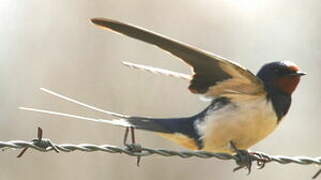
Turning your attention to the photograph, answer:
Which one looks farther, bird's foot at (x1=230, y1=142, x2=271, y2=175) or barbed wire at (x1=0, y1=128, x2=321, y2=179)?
Answer: bird's foot at (x1=230, y1=142, x2=271, y2=175)

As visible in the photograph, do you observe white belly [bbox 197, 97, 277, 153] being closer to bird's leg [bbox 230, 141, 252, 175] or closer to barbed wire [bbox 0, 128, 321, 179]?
bird's leg [bbox 230, 141, 252, 175]

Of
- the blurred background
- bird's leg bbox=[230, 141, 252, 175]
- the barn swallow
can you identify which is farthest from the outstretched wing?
the blurred background

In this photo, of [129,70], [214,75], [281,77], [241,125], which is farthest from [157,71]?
[129,70]

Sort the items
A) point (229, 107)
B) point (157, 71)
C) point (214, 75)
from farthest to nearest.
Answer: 1. point (229, 107)
2. point (214, 75)
3. point (157, 71)

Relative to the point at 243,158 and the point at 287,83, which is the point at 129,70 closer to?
the point at 287,83

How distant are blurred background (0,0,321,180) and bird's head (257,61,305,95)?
2567 millimetres

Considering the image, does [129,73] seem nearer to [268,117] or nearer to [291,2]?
[291,2]

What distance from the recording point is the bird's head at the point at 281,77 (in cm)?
286

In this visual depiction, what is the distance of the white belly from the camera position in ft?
9.00

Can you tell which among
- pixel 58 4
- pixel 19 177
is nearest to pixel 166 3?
pixel 58 4

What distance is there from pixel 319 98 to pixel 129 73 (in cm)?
110

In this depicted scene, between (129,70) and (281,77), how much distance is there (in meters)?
3.25

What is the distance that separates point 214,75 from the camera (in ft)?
8.77

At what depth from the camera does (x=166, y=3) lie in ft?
20.2
